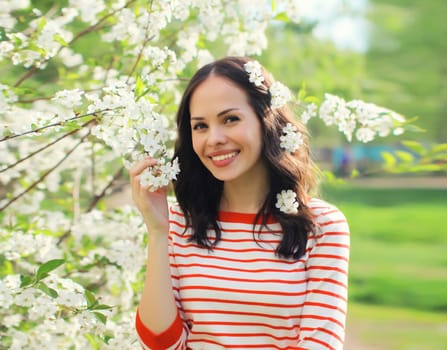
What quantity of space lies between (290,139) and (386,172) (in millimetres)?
1018

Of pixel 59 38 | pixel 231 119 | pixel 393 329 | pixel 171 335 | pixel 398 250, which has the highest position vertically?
pixel 59 38

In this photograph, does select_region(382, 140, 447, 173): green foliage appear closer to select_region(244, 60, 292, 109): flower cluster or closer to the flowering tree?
the flowering tree

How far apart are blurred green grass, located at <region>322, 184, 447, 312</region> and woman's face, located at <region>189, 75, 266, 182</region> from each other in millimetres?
934

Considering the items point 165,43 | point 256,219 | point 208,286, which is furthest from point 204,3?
point 208,286

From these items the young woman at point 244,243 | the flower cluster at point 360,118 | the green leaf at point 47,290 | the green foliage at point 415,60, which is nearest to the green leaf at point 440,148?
the flower cluster at point 360,118

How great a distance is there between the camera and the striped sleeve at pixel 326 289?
1878mm

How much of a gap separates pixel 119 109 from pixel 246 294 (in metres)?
0.63

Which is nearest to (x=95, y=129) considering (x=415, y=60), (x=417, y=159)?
(x=417, y=159)

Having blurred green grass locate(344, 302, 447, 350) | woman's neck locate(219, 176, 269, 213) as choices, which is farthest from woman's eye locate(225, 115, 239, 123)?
blurred green grass locate(344, 302, 447, 350)

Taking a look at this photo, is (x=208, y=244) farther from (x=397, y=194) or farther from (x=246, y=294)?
(x=397, y=194)

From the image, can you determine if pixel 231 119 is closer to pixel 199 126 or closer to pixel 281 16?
pixel 199 126

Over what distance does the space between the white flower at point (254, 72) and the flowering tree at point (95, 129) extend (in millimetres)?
294

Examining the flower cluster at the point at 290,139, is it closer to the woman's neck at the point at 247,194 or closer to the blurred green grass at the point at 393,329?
the woman's neck at the point at 247,194

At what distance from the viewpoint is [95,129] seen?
205 centimetres
